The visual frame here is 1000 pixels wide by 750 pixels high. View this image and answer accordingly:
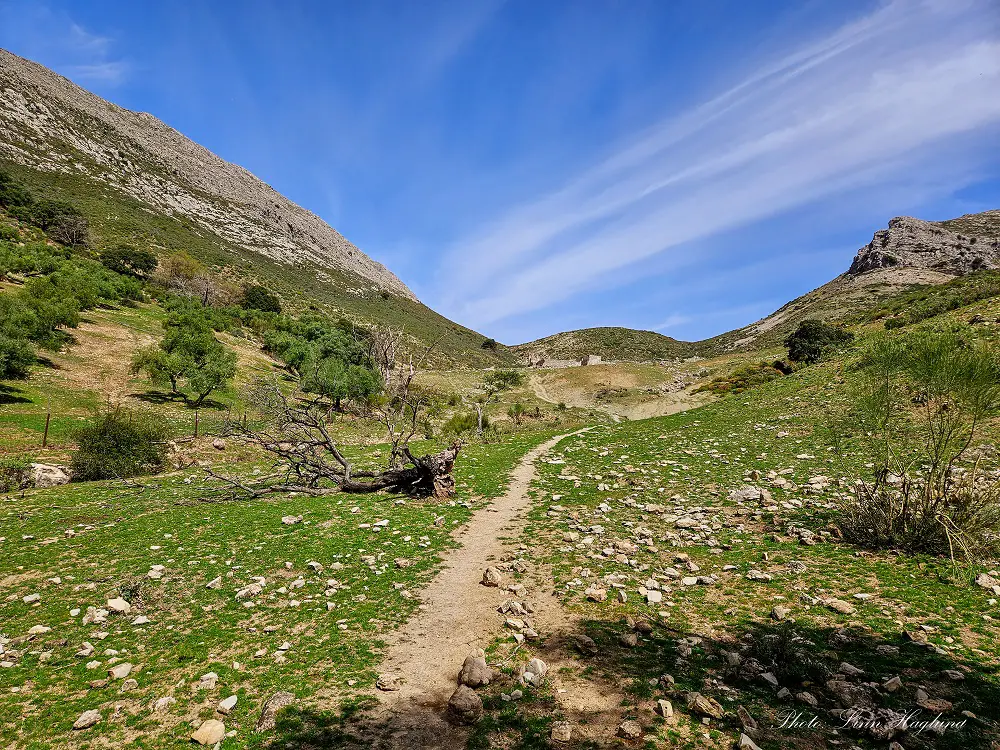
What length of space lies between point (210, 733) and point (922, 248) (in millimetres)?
163517

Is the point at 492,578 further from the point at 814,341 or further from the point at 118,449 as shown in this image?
the point at 814,341

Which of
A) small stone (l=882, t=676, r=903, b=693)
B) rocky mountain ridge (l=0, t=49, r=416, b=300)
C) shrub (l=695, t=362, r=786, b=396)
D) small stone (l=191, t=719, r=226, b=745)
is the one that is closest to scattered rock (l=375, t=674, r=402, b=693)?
small stone (l=191, t=719, r=226, b=745)

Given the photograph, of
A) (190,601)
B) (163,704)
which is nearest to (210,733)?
(163,704)

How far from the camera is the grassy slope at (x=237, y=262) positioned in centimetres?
7969

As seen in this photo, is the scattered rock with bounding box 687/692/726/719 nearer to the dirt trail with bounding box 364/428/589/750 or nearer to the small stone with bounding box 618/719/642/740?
the small stone with bounding box 618/719/642/740

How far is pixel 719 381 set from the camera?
43.8m

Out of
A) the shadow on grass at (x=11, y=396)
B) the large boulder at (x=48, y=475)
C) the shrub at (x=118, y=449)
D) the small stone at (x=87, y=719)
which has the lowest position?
the small stone at (x=87, y=719)

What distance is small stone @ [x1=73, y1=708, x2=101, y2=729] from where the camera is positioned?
14.7ft

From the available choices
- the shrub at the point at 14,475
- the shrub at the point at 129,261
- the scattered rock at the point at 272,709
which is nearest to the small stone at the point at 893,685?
the scattered rock at the point at 272,709

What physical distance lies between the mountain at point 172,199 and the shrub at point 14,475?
79903mm

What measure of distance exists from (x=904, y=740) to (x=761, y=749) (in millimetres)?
1330

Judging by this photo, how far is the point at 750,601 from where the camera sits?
282 inches

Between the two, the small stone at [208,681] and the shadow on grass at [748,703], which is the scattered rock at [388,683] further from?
the small stone at [208,681]

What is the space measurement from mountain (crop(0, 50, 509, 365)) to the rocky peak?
108m
